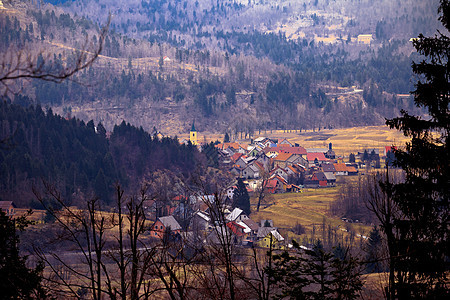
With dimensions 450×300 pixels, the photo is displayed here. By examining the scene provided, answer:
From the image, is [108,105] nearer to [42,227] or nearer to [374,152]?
[374,152]

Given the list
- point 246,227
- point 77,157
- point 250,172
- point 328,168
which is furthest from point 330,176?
point 77,157

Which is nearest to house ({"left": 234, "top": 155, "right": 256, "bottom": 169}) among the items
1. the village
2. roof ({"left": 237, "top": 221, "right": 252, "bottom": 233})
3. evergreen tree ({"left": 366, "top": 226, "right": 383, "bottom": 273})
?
the village

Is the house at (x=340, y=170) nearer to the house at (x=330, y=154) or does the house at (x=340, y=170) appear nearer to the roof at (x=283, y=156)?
the roof at (x=283, y=156)

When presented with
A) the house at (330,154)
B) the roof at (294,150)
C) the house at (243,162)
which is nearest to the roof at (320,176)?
the house at (243,162)

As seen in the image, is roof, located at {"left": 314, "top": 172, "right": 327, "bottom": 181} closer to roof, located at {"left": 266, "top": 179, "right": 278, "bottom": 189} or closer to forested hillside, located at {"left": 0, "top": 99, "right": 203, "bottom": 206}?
roof, located at {"left": 266, "top": 179, "right": 278, "bottom": 189}

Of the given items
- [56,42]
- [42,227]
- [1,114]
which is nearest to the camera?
[42,227]

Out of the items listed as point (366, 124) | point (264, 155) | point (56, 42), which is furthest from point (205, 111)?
point (56, 42)
